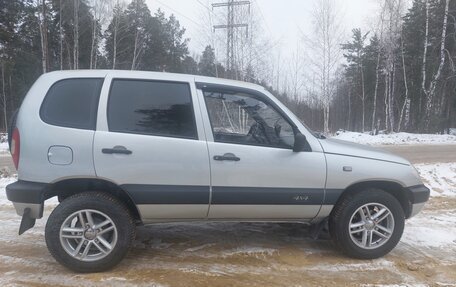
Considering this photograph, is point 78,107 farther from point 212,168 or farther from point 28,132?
point 212,168

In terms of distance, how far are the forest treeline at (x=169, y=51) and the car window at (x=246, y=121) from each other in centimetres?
1971

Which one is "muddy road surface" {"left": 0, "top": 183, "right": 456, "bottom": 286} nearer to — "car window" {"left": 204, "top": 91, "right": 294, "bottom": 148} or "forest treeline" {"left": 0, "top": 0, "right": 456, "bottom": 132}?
"car window" {"left": 204, "top": 91, "right": 294, "bottom": 148}

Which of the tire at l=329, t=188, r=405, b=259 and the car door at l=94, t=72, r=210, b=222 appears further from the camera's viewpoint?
the tire at l=329, t=188, r=405, b=259

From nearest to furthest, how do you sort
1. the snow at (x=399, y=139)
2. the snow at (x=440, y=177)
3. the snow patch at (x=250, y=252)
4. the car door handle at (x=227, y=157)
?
the car door handle at (x=227, y=157)
the snow patch at (x=250, y=252)
the snow at (x=440, y=177)
the snow at (x=399, y=139)

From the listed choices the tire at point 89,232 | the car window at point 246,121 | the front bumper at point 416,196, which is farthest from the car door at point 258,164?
the front bumper at point 416,196

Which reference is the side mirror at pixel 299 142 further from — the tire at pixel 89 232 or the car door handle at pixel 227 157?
the tire at pixel 89 232

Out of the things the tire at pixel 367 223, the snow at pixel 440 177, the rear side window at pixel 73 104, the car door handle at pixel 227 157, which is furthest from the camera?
the snow at pixel 440 177

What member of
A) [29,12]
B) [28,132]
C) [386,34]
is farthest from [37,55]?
[28,132]

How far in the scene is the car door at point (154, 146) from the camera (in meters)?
3.77

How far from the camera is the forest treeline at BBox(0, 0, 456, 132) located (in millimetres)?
29484

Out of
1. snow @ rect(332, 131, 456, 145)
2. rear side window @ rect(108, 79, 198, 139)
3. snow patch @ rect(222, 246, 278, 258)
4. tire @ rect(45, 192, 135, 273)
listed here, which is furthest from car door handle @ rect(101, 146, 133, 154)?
snow @ rect(332, 131, 456, 145)

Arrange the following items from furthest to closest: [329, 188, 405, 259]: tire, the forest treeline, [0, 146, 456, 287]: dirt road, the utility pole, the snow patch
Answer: the forest treeline → the utility pole → the snow patch → [329, 188, 405, 259]: tire → [0, 146, 456, 287]: dirt road

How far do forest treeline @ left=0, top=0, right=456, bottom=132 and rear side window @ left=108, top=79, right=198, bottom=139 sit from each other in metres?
19.9

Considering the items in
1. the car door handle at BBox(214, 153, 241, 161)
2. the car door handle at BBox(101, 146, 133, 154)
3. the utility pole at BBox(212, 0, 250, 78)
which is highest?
the utility pole at BBox(212, 0, 250, 78)
